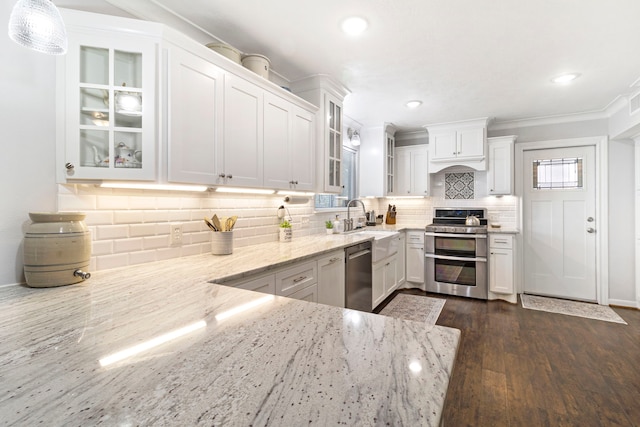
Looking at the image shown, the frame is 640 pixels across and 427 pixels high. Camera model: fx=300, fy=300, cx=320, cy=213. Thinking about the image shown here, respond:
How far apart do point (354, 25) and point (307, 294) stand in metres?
1.89

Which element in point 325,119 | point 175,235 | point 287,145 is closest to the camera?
point 175,235

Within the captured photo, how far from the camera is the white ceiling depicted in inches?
73.3

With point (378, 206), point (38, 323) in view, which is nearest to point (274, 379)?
point (38, 323)

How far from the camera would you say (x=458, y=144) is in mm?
4297

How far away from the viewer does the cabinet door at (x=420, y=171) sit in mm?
4641

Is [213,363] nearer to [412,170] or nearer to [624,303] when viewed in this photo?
[412,170]

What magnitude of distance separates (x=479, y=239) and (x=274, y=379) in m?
3.96

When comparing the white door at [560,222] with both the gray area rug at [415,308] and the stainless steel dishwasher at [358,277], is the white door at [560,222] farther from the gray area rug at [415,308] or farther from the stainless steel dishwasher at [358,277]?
the stainless steel dishwasher at [358,277]

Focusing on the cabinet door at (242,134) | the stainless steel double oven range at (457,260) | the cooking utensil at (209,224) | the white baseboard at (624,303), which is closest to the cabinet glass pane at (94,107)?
the cabinet door at (242,134)

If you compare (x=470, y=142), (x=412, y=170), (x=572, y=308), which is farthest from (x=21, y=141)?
(x=572, y=308)

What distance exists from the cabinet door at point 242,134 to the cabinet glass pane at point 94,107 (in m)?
0.64

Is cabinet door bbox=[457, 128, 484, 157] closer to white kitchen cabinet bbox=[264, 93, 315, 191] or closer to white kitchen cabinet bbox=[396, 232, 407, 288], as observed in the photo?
white kitchen cabinet bbox=[396, 232, 407, 288]

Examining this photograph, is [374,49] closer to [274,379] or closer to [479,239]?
[274,379]

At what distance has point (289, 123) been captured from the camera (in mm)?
2551
